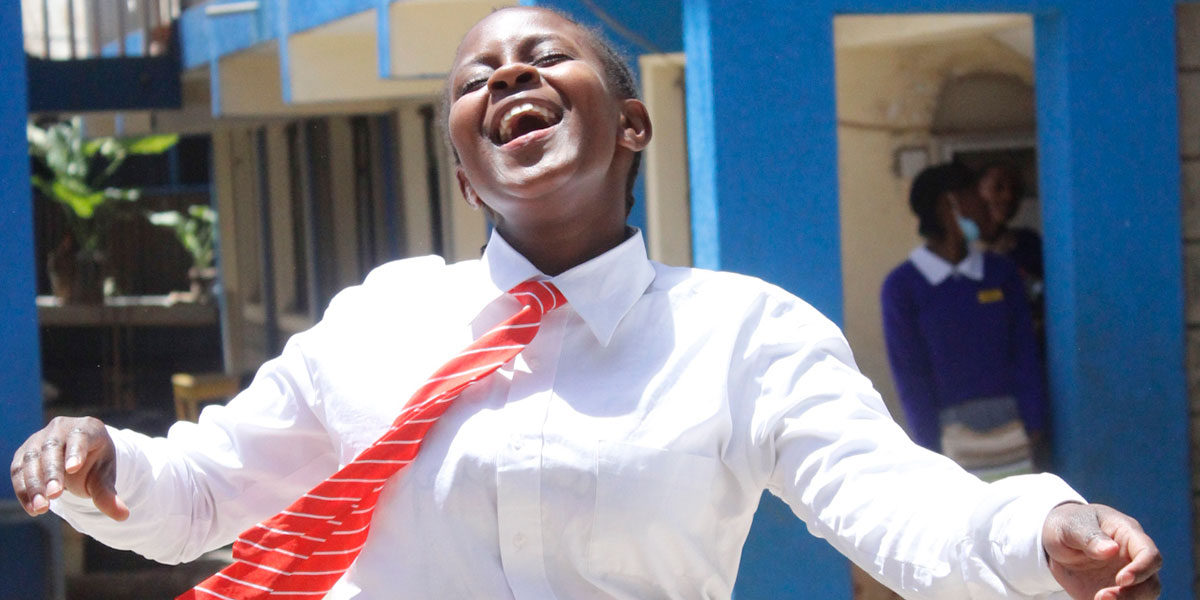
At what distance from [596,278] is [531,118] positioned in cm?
22

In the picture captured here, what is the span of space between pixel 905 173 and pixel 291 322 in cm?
752

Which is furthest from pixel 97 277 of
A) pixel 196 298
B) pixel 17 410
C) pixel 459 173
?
pixel 459 173

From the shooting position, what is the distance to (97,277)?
13.2 m

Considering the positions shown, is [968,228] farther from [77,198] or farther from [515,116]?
[77,198]

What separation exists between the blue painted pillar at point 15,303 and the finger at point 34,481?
3035 mm

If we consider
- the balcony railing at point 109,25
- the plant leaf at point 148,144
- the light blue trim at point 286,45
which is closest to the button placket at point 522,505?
the light blue trim at point 286,45

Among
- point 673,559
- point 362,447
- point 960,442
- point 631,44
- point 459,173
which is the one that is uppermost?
point 631,44

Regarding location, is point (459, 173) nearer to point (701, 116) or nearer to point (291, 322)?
point (701, 116)

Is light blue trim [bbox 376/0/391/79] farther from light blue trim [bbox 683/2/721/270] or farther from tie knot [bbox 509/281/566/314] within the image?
tie knot [bbox 509/281/566/314]

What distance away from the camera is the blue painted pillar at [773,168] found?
3584 millimetres

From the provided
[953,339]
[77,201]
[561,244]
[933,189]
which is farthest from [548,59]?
[77,201]

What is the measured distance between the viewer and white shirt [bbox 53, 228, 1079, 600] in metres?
1.52

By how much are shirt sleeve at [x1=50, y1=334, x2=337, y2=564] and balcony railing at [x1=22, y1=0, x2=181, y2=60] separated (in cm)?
710

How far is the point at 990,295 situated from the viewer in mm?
4363
